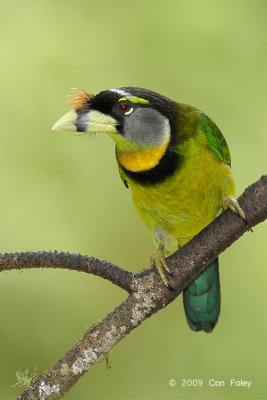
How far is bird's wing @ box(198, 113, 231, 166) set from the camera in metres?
2.52

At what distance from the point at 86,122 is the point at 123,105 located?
181 mm

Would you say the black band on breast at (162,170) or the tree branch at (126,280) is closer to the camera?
the tree branch at (126,280)

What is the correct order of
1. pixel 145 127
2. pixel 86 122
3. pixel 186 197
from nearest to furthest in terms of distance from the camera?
1. pixel 86 122
2. pixel 145 127
3. pixel 186 197

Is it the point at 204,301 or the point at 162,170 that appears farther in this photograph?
the point at 204,301

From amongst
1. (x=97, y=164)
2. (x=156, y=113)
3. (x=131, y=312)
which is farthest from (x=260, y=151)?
(x=131, y=312)

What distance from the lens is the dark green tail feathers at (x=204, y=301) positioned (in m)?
2.74

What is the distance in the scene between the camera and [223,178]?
8.28 feet

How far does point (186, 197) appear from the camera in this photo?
2.42m

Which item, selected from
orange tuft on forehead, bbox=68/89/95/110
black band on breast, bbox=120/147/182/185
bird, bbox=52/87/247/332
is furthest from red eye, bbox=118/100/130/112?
black band on breast, bbox=120/147/182/185

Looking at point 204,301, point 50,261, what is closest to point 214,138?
point 204,301

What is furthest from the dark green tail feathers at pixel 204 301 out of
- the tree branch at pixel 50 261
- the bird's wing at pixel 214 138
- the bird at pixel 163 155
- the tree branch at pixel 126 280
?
the tree branch at pixel 50 261

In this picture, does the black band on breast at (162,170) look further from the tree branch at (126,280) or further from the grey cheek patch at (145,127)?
the tree branch at (126,280)

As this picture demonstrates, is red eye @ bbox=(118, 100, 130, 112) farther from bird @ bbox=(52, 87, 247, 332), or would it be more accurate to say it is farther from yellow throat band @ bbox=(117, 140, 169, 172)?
yellow throat band @ bbox=(117, 140, 169, 172)

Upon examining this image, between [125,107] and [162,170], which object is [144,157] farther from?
[125,107]
